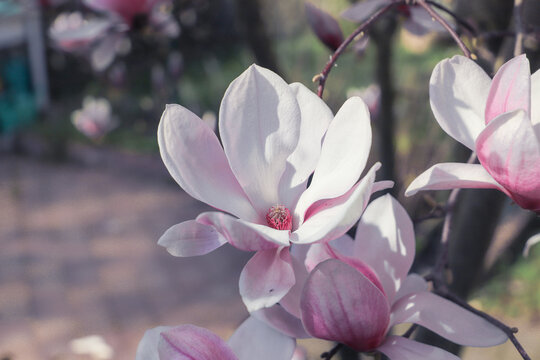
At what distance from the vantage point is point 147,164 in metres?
3.78

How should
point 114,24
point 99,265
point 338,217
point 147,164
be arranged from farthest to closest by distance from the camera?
point 147,164, point 99,265, point 114,24, point 338,217

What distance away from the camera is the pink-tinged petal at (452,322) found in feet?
1.36

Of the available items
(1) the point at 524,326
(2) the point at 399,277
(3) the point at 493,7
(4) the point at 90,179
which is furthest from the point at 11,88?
(2) the point at 399,277

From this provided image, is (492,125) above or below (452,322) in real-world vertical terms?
above

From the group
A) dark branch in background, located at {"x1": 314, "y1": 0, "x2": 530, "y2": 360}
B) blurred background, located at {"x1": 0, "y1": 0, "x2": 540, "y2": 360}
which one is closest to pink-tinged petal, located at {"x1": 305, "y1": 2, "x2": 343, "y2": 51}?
blurred background, located at {"x1": 0, "y1": 0, "x2": 540, "y2": 360}

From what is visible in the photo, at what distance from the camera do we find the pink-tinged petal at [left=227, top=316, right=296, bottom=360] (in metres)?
0.42

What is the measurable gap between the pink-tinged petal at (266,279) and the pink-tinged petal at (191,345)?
47 millimetres

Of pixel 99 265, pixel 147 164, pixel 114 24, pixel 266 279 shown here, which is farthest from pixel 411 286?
pixel 147 164

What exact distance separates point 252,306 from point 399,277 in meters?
0.14

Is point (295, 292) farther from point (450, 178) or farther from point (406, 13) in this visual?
point (406, 13)

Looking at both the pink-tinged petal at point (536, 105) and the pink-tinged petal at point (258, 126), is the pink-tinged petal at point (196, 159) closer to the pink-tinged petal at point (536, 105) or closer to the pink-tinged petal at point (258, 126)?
the pink-tinged petal at point (258, 126)

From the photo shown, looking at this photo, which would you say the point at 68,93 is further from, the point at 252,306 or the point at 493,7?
the point at 252,306

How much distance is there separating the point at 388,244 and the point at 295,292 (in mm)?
90

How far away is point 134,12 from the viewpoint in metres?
0.90
